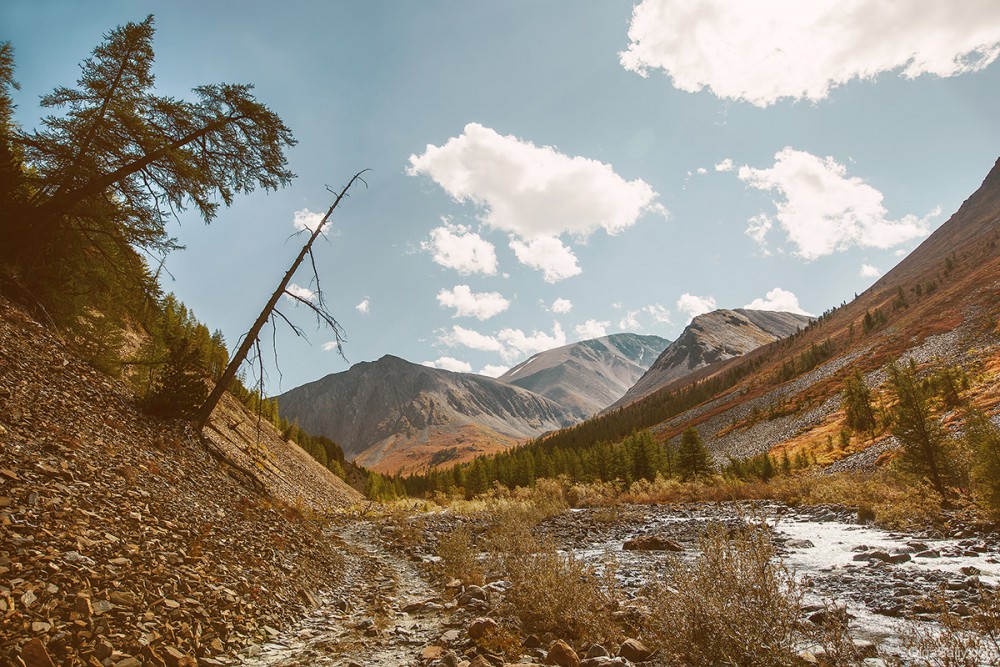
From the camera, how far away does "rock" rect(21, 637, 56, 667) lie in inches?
170

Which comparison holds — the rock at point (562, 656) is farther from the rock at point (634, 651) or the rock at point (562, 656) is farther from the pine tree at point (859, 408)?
the pine tree at point (859, 408)

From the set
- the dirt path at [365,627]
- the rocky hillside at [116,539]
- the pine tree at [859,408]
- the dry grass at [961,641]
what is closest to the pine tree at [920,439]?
the dry grass at [961,641]

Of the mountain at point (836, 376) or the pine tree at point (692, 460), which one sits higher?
the mountain at point (836, 376)

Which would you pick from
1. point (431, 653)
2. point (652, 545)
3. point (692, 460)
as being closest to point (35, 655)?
point (431, 653)

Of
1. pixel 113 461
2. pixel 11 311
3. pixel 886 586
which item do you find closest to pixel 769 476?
pixel 886 586

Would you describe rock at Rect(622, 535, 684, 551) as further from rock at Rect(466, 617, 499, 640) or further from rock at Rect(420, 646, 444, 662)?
rock at Rect(420, 646, 444, 662)

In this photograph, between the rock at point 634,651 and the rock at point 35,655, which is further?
the rock at point 634,651

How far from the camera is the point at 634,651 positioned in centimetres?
652

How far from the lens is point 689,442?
165ft

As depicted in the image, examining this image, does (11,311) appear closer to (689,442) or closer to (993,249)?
(689,442)

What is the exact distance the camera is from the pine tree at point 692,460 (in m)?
48.9

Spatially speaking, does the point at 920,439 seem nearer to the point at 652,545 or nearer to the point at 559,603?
the point at 652,545

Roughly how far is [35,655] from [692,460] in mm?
53113

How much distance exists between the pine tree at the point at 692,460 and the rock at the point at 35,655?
5149 centimetres
